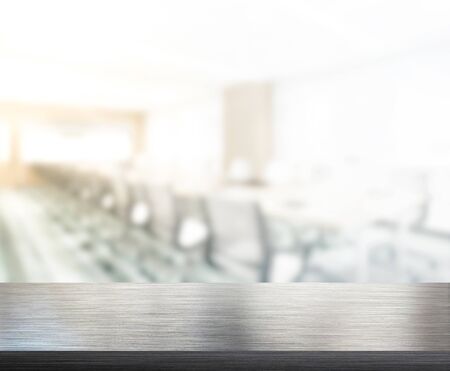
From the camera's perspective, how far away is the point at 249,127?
2.50 m

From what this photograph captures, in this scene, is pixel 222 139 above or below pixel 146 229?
above

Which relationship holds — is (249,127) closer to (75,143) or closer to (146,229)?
(146,229)

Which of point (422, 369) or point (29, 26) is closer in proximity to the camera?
point (422, 369)

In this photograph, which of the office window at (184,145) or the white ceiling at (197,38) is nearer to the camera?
the white ceiling at (197,38)

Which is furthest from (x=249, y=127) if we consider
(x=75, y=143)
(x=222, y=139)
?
(x=75, y=143)

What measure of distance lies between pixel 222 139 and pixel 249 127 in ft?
0.50

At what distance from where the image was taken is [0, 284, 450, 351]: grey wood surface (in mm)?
175

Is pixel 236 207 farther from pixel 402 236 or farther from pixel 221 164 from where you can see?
pixel 402 236

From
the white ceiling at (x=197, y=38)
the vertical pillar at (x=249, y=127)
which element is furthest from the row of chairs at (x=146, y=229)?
the white ceiling at (x=197, y=38)

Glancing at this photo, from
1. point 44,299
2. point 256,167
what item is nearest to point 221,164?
point 256,167

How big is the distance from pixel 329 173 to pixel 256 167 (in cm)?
35

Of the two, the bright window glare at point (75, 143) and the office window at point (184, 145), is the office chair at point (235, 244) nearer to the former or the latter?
the office window at point (184, 145)

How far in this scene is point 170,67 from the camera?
8.06 feet

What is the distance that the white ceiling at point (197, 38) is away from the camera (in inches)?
82.6
